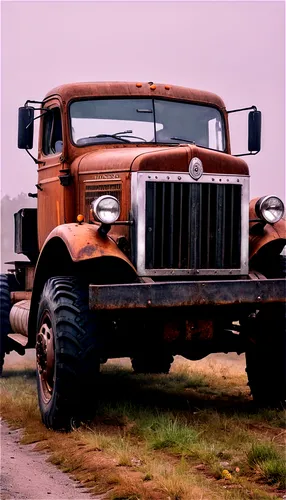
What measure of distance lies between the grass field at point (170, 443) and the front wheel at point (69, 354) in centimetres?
20

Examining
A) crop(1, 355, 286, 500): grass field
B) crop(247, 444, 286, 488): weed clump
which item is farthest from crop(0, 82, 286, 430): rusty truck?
crop(247, 444, 286, 488): weed clump

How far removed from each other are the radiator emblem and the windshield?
47.9 inches

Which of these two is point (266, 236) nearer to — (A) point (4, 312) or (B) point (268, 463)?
(B) point (268, 463)

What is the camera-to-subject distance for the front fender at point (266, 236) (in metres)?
7.56

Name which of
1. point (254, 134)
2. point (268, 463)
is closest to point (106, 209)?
point (268, 463)

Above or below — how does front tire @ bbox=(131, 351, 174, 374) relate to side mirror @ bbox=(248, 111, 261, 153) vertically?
below

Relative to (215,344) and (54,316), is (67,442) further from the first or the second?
(215,344)

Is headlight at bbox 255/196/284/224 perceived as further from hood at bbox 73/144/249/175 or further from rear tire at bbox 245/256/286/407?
rear tire at bbox 245/256/286/407

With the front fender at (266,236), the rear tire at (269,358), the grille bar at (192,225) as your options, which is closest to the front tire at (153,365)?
the rear tire at (269,358)

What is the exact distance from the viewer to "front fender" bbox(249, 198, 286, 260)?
298 inches

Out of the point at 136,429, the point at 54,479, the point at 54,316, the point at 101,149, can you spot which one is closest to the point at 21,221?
the point at 101,149

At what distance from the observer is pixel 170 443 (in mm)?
6094

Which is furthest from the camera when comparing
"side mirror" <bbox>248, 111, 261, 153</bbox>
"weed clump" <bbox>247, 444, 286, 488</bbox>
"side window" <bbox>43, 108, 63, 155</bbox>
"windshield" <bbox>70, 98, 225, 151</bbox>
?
"side mirror" <bbox>248, 111, 261, 153</bbox>

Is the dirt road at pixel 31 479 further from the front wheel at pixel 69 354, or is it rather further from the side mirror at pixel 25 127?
the side mirror at pixel 25 127
